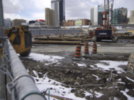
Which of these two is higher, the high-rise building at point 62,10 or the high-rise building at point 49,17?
the high-rise building at point 62,10

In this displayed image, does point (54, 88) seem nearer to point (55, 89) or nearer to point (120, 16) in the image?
point (55, 89)

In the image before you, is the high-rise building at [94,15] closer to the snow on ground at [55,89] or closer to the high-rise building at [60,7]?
the high-rise building at [60,7]

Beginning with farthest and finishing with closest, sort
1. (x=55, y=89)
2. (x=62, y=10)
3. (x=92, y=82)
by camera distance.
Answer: (x=62, y=10) < (x=92, y=82) < (x=55, y=89)

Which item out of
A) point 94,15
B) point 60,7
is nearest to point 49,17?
point 60,7

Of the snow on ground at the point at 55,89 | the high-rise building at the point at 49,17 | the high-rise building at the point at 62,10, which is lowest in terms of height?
the snow on ground at the point at 55,89

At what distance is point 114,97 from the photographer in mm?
4801

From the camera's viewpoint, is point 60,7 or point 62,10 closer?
point 60,7

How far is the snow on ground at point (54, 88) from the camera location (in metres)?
4.91

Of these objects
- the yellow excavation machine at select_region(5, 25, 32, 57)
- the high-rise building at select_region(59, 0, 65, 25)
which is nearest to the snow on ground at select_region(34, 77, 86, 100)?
the yellow excavation machine at select_region(5, 25, 32, 57)

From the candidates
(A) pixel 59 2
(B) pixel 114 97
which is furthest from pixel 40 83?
(A) pixel 59 2

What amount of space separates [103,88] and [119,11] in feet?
252

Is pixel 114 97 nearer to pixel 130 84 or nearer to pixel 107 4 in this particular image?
pixel 130 84

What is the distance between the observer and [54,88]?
17.4ft

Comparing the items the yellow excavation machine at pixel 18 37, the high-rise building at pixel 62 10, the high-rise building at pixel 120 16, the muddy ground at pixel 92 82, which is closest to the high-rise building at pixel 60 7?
the high-rise building at pixel 62 10
